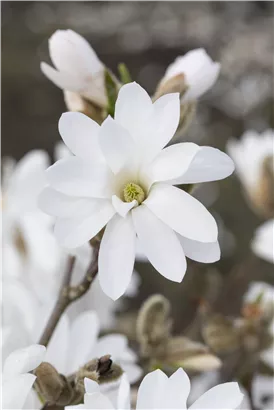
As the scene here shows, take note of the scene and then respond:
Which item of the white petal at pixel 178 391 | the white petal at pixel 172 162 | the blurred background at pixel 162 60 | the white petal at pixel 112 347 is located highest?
the white petal at pixel 172 162

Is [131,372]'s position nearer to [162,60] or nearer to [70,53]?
[70,53]

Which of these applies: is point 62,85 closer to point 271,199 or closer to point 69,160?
point 69,160

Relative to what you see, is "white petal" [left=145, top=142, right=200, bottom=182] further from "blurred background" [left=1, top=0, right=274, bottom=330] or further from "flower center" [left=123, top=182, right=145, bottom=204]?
"blurred background" [left=1, top=0, right=274, bottom=330]

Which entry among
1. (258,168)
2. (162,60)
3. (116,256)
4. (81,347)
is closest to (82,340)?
(81,347)

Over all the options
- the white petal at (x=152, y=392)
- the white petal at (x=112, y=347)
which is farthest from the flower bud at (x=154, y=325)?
the white petal at (x=152, y=392)

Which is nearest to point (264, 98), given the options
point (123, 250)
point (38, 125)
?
point (38, 125)

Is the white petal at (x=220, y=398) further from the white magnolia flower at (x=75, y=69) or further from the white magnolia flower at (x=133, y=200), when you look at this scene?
the white magnolia flower at (x=75, y=69)
